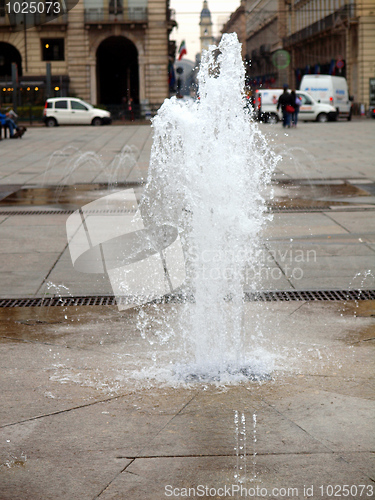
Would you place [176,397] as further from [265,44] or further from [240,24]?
[240,24]

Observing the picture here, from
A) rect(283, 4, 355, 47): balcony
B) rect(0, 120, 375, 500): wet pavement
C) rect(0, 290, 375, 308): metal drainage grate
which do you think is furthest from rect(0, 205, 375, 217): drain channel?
rect(283, 4, 355, 47): balcony

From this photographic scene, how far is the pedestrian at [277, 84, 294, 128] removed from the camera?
94.0 feet

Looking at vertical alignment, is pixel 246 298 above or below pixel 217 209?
below

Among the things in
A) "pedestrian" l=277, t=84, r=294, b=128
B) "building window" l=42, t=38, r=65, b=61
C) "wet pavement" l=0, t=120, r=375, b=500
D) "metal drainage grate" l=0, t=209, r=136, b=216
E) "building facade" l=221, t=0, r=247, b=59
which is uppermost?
"building facade" l=221, t=0, r=247, b=59

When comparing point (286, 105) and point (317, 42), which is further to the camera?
point (317, 42)

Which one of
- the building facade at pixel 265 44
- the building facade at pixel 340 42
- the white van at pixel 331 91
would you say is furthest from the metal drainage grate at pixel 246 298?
the building facade at pixel 265 44

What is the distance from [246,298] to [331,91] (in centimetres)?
3430

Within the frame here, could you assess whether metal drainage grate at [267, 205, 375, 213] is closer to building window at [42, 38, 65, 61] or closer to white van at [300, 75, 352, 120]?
white van at [300, 75, 352, 120]

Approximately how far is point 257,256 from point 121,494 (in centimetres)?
458

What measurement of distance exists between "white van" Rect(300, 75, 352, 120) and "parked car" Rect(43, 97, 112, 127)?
10960 mm

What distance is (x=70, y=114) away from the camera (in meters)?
37.5

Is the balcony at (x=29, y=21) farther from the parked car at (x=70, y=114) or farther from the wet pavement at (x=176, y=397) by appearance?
the wet pavement at (x=176, y=397)

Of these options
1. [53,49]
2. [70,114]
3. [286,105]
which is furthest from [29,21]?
[286,105]

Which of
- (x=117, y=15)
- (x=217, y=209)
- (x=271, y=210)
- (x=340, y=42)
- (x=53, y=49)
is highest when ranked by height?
(x=117, y=15)
